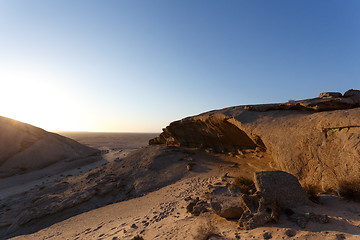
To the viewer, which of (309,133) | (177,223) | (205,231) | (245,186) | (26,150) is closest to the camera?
(205,231)

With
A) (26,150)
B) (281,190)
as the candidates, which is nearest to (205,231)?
(281,190)

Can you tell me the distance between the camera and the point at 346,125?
5.23 m

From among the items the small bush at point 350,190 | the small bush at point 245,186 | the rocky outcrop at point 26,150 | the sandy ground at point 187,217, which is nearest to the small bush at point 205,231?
the sandy ground at point 187,217

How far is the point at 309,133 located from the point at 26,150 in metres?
26.6

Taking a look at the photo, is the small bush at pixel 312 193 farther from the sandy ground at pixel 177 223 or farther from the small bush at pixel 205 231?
the small bush at pixel 205 231

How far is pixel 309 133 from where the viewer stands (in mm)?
6039

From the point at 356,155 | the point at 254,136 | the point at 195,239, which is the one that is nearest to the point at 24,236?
the point at 195,239

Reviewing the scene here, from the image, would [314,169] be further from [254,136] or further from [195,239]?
[195,239]

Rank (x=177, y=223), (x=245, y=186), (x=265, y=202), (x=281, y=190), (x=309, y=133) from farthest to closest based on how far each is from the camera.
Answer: (x=309, y=133) → (x=245, y=186) → (x=177, y=223) → (x=281, y=190) → (x=265, y=202)

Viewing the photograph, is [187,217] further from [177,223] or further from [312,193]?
[312,193]

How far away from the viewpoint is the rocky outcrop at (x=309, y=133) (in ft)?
16.5

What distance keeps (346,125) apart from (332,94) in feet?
13.9

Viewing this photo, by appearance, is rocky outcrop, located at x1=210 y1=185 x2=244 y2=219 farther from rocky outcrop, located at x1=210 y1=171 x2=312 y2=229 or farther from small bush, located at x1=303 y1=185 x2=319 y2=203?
small bush, located at x1=303 y1=185 x2=319 y2=203

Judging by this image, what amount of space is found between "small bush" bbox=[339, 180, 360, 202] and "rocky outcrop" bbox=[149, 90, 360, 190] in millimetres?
117
